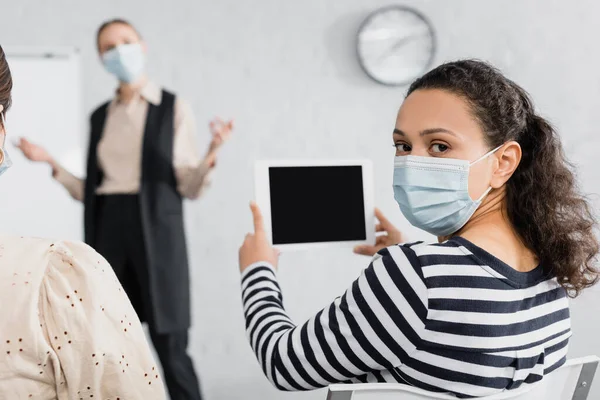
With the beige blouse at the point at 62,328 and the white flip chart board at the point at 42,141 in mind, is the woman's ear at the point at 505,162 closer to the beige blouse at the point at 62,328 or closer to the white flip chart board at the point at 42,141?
the beige blouse at the point at 62,328

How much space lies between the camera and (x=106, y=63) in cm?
235

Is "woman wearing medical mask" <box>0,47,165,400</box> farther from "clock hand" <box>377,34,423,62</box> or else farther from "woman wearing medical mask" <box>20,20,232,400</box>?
"clock hand" <box>377,34,423,62</box>

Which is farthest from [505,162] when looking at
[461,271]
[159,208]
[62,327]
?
[159,208]

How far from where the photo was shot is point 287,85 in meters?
2.59

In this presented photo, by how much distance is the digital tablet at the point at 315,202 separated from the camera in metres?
1.29

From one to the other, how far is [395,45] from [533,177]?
1.74m

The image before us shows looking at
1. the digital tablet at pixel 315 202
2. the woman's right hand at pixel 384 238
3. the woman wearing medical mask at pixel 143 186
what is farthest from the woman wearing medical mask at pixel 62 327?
the woman wearing medical mask at pixel 143 186

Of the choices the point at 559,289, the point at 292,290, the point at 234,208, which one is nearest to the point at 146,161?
the point at 234,208

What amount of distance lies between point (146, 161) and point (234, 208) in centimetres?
42

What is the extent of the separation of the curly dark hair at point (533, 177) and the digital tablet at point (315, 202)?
39cm

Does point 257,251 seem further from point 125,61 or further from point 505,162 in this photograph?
point 125,61

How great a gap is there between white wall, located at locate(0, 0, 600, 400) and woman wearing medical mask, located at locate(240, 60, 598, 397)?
1480 mm

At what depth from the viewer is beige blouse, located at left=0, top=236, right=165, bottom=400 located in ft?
2.19

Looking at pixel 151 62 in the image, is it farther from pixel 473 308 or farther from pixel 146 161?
pixel 473 308
